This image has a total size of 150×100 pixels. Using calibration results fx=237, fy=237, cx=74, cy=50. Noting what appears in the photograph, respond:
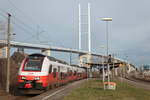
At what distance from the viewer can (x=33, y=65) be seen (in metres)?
20.9

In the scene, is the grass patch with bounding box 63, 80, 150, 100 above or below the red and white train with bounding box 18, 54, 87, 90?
below

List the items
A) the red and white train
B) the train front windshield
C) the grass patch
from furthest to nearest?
1. the train front windshield
2. the red and white train
3. the grass patch

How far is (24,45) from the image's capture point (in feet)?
247

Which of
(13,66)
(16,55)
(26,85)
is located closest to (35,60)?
(26,85)

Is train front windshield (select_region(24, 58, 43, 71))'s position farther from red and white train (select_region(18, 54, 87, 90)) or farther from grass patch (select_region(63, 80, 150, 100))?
grass patch (select_region(63, 80, 150, 100))

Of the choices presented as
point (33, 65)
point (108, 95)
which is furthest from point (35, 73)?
point (108, 95)

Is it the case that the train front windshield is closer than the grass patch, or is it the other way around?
the grass patch

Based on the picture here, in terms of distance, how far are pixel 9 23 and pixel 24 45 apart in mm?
53993

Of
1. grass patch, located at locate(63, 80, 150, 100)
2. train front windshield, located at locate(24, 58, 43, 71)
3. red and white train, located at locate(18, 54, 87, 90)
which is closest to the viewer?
grass patch, located at locate(63, 80, 150, 100)

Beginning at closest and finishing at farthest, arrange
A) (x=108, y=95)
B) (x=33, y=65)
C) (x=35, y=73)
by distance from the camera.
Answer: (x=108, y=95) → (x=35, y=73) → (x=33, y=65)

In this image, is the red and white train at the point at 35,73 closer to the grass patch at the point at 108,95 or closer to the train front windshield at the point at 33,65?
the train front windshield at the point at 33,65

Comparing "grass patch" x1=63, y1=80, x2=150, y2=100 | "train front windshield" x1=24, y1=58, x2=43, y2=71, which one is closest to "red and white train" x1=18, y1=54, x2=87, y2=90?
"train front windshield" x1=24, y1=58, x2=43, y2=71

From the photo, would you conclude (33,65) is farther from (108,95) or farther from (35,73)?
(108,95)

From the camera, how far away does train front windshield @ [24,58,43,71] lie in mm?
20594
